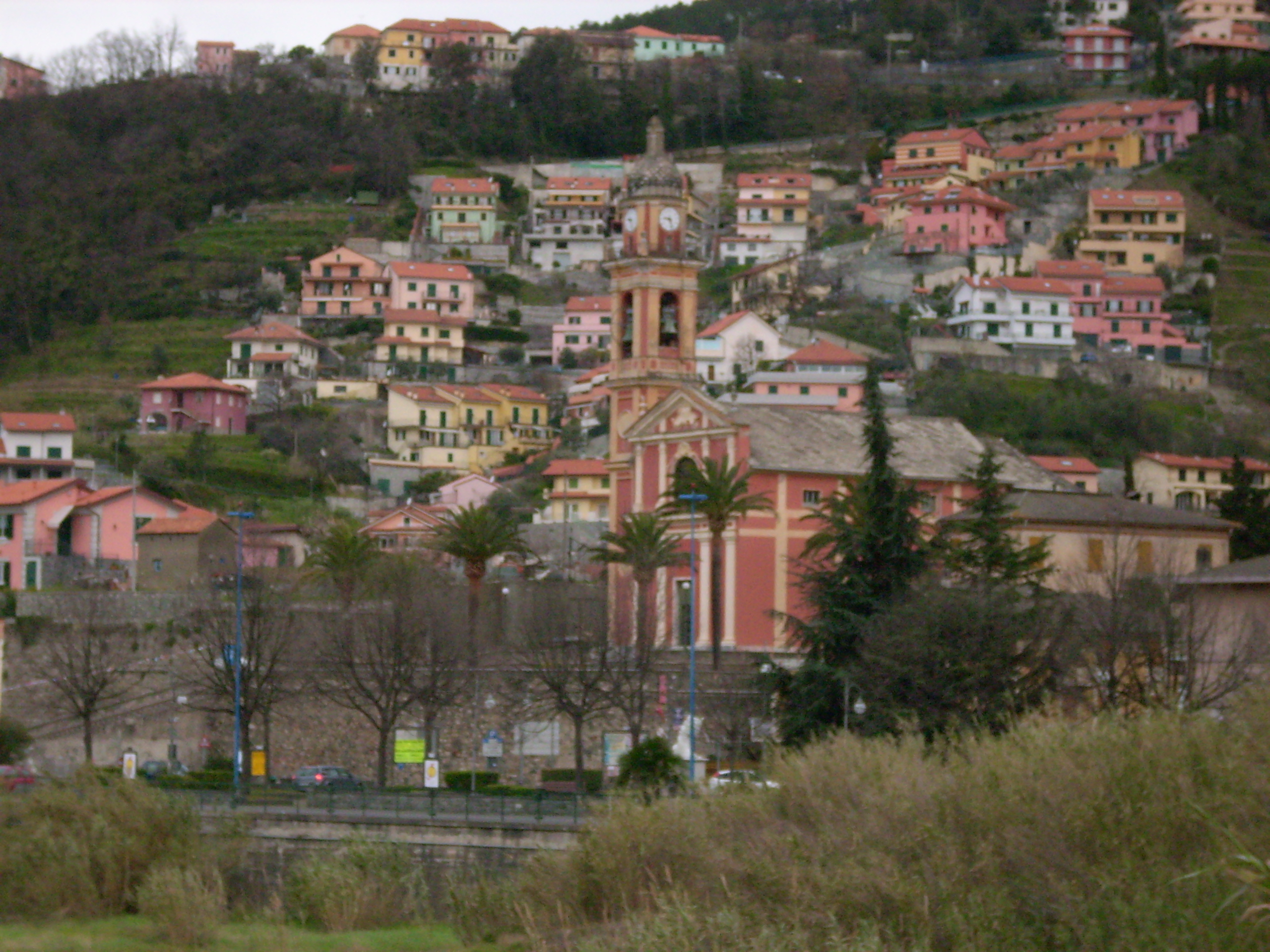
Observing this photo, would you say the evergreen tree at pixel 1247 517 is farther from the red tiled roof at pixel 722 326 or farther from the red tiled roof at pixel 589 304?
the red tiled roof at pixel 589 304

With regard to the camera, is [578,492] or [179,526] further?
[578,492]

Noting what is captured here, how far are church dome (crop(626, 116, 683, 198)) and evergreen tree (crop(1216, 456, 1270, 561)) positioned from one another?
21810mm

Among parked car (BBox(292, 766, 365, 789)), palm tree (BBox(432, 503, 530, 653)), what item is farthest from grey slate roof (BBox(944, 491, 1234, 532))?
parked car (BBox(292, 766, 365, 789))

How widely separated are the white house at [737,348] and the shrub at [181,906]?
8402 centimetres

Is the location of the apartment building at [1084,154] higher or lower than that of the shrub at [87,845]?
higher

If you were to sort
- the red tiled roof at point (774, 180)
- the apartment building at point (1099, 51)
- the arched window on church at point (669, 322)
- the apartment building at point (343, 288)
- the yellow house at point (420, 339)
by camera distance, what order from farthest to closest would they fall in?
the apartment building at point (1099, 51) < the red tiled roof at point (774, 180) < the apartment building at point (343, 288) < the yellow house at point (420, 339) < the arched window on church at point (669, 322)

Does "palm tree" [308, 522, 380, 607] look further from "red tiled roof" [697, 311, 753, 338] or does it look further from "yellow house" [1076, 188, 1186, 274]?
"yellow house" [1076, 188, 1186, 274]

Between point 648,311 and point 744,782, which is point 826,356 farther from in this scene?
point 744,782

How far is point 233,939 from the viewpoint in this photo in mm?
27609

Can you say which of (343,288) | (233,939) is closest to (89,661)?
(233,939)

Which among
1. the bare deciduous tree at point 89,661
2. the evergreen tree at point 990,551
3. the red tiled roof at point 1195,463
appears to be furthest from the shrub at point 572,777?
the red tiled roof at point 1195,463

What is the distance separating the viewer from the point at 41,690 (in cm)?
6012

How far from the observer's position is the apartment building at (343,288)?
422ft

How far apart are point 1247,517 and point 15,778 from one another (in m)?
43.4
